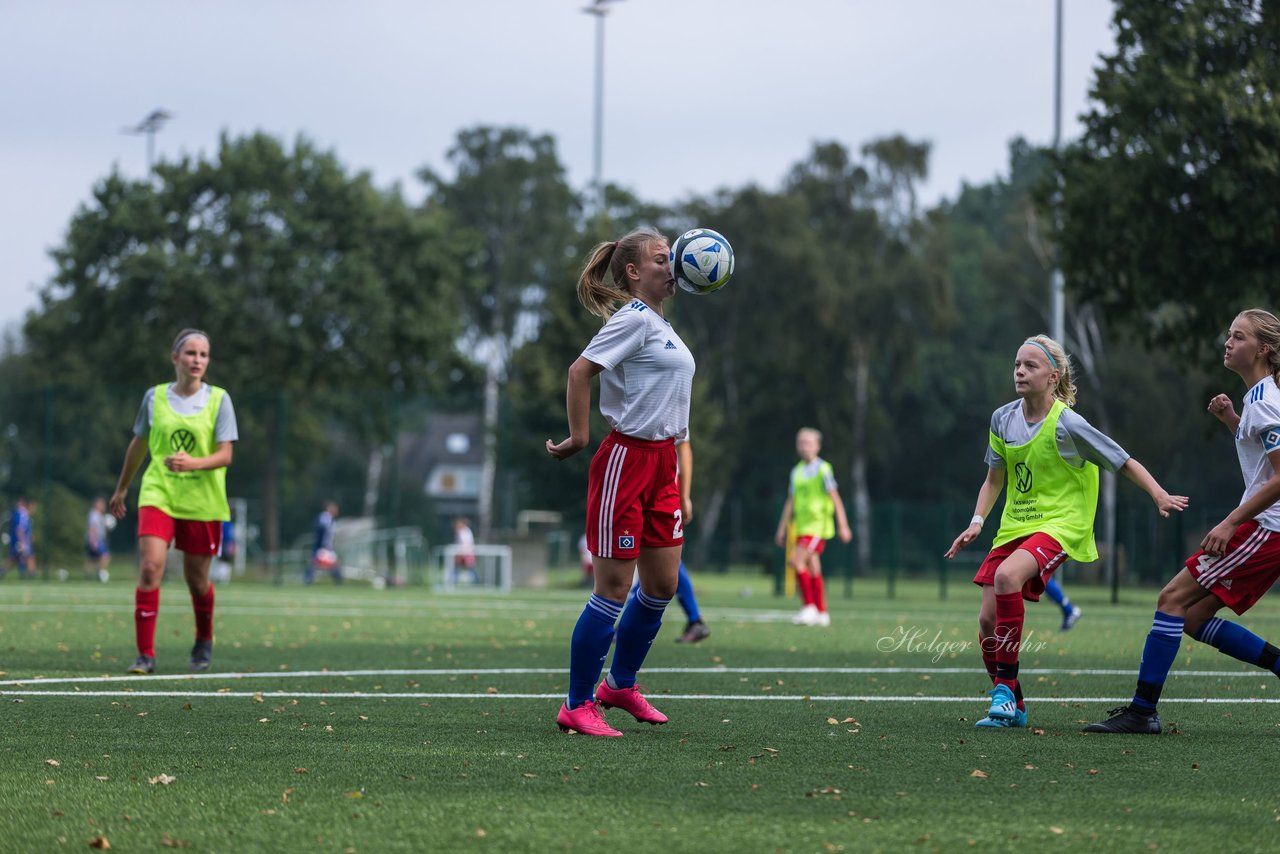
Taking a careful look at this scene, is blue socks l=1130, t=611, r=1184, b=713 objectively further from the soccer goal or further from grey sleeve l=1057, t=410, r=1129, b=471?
the soccer goal

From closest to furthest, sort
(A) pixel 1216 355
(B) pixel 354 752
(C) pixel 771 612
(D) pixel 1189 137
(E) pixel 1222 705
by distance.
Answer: (B) pixel 354 752 < (E) pixel 1222 705 < (C) pixel 771 612 < (D) pixel 1189 137 < (A) pixel 1216 355

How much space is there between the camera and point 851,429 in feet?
180

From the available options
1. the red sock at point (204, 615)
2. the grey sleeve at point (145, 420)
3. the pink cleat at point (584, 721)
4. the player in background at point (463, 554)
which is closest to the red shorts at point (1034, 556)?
the pink cleat at point (584, 721)

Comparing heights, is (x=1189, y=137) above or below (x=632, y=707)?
above

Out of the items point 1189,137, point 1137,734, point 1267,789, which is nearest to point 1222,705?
point 1137,734

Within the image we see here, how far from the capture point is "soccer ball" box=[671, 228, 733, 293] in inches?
259

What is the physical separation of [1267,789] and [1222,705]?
2.78 metres

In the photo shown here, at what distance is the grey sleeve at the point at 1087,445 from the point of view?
663 cm

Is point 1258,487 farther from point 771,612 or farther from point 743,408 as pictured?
point 743,408

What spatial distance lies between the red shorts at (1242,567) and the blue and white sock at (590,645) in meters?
2.44

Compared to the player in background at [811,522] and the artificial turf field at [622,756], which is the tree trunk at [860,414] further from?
the artificial turf field at [622,756]

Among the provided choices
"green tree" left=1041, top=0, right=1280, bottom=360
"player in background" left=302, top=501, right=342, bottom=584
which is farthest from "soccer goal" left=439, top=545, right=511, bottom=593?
"green tree" left=1041, top=0, right=1280, bottom=360

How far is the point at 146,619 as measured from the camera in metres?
9.27

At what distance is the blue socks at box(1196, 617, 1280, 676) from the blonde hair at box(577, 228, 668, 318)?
2915 millimetres
